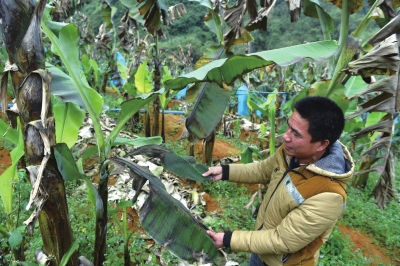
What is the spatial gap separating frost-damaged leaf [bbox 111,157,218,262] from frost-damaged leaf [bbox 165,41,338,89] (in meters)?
0.49

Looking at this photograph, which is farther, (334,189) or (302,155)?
(302,155)

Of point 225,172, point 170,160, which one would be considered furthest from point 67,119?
point 225,172

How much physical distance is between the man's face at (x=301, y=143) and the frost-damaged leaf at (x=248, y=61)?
0.26 m

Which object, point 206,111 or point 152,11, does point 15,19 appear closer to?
point 206,111

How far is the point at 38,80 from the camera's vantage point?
3.45 ft

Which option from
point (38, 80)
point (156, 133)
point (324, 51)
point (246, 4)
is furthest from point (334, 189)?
point (156, 133)

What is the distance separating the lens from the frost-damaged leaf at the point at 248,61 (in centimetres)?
114

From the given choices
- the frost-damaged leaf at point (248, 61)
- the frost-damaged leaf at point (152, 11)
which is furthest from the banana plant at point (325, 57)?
the frost-damaged leaf at point (152, 11)

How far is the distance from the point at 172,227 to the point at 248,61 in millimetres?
794

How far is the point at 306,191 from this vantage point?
1251 mm

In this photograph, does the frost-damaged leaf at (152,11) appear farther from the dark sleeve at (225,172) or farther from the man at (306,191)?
the man at (306,191)

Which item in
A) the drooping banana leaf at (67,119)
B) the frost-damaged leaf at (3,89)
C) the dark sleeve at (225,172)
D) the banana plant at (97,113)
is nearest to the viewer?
the frost-damaged leaf at (3,89)

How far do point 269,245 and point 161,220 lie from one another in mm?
498

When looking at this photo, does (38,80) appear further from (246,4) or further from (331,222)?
(246,4)
